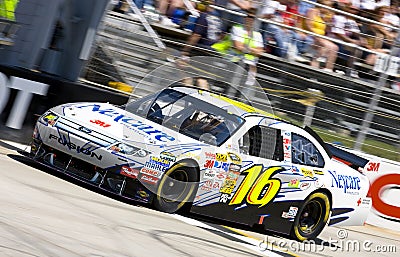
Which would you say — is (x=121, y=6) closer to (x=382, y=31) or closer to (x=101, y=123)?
(x=101, y=123)

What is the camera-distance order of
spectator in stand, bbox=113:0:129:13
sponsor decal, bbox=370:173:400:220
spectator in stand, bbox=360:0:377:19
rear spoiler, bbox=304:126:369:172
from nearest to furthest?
spectator in stand, bbox=113:0:129:13, rear spoiler, bbox=304:126:369:172, sponsor decal, bbox=370:173:400:220, spectator in stand, bbox=360:0:377:19

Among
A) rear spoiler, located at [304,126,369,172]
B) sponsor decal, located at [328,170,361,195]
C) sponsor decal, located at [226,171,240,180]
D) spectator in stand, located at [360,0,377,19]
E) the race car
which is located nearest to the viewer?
the race car

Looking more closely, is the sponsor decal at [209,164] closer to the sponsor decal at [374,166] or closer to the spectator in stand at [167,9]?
the spectator in stand at [167,9]

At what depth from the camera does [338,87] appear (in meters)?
13.4

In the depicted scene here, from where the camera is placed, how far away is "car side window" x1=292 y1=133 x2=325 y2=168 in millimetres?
10031

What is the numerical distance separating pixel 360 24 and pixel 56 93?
5.63 metres

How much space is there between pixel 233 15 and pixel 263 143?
354 cm

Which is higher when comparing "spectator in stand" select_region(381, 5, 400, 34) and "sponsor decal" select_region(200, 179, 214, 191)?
"spectator in stand" select_region(381, 5, 400, 34)

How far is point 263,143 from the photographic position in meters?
9.67

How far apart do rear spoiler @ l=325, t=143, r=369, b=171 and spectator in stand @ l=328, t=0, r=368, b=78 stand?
146cm

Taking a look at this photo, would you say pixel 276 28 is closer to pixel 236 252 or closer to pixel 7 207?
pixel 236 252

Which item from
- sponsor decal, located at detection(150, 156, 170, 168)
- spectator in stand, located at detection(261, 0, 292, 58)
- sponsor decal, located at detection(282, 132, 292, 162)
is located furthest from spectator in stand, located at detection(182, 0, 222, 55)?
sponsor decal, located at detection(150, 156, 170, 168)

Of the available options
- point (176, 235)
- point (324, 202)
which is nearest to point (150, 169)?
point (176, 235)

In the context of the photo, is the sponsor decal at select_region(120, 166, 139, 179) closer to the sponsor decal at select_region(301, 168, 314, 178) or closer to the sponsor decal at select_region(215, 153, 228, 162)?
the sponsor decal at select_region(215, 153, 228, 162)
